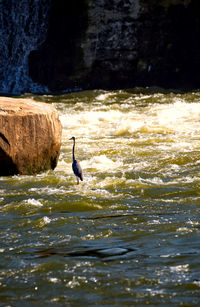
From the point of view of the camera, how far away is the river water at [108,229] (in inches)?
153

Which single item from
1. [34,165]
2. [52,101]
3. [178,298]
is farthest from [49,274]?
[52,101]

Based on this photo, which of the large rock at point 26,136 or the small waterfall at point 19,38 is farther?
the small waterfall at point 19,38

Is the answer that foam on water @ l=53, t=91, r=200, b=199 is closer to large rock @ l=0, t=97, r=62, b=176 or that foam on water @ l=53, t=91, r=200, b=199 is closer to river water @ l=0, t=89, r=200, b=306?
river water @ l=0, t=89, r=200, b=306

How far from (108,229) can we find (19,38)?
76.5 ft

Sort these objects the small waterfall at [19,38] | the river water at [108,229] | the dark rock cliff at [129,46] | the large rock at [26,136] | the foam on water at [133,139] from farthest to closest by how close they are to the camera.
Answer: the small waterfall at [19,38]
the dark rock cliff at [129,46]
the foam on water at [133,139]
the large rock at [26,136]
the river water at [108,229]

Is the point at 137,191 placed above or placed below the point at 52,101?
above

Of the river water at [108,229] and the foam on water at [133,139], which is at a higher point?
the river water at [108,229]

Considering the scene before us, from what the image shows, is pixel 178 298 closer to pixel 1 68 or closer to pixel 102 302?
pixel 102 302

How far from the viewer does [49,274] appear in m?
4.20

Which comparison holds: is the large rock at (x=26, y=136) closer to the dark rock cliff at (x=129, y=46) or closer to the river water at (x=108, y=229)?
the river water at (x=108, y=229)

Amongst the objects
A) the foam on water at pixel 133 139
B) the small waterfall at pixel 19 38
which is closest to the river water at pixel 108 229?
the foam on water at pixel 133 139

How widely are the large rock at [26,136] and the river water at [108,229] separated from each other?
0.75 feet

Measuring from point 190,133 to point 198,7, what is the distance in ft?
43.5

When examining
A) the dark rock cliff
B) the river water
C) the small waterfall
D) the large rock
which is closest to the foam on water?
the river water
